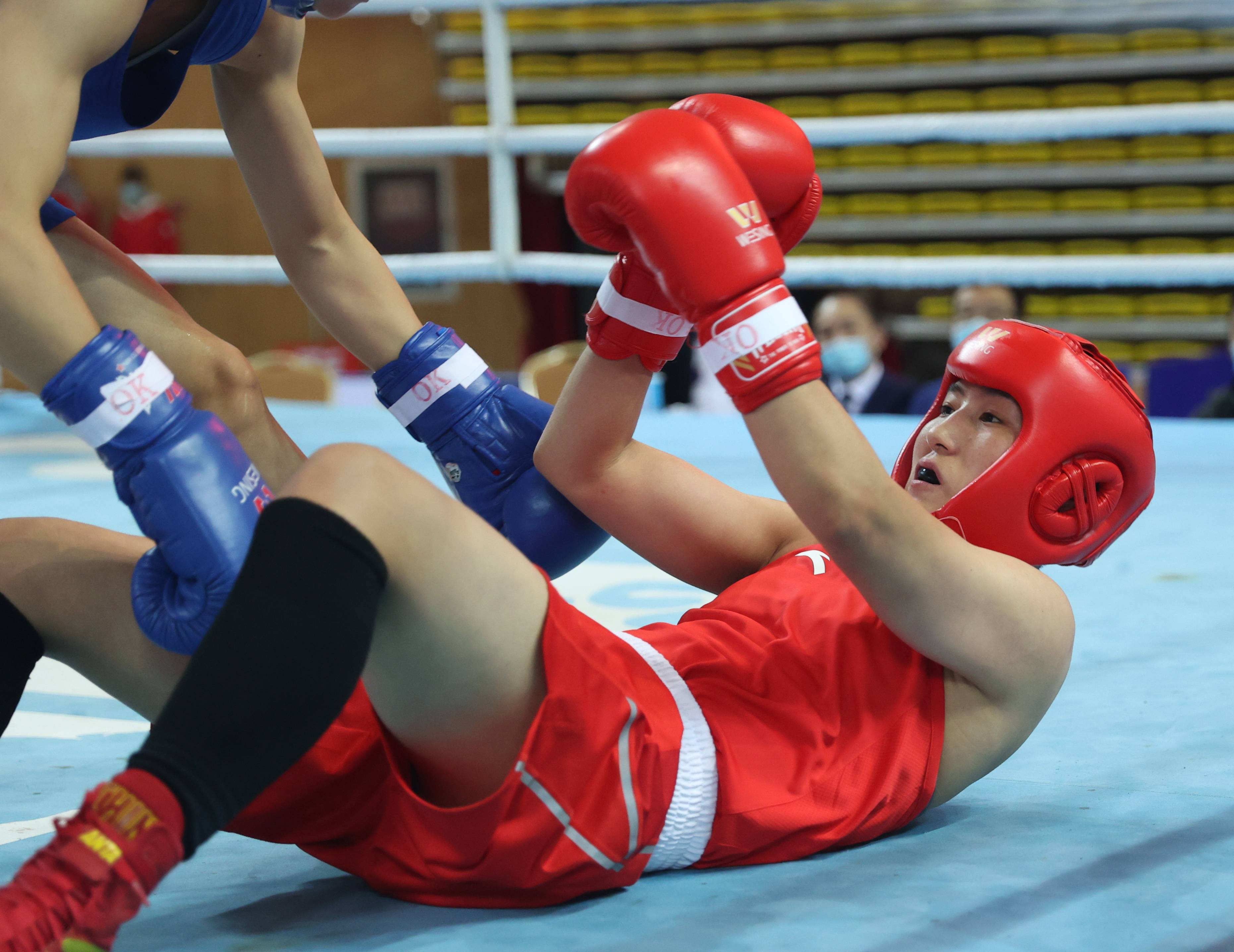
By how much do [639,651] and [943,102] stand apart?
6.41 m

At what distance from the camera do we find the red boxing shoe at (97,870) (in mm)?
860

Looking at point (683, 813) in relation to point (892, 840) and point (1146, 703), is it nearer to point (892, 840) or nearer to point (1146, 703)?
point (892, 840)

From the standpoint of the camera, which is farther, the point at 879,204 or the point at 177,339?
the point at 879,204

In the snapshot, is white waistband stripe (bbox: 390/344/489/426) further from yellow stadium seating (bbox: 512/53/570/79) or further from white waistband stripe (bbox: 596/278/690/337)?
yellow stadium seating (bbox: 512/53/570/79)

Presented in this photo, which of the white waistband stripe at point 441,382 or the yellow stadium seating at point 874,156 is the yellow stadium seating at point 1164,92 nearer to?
the yellow stadium seating at point 874,156

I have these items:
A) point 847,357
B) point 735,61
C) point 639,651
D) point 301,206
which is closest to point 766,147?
point 639,651

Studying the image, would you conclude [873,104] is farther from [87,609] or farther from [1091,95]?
[87,609]

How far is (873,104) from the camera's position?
23.6ft

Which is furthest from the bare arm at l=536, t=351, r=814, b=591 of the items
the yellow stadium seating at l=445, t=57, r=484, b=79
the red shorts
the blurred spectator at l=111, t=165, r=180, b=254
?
the blurred spectator at l=111, t=165, r=180, b=254

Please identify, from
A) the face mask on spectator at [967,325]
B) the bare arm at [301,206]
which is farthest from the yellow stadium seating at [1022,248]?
the bare arm at [301,206]

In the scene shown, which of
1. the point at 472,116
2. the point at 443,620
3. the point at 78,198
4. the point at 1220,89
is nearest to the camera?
the point at 443,620

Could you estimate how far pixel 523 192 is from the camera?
8.41 m

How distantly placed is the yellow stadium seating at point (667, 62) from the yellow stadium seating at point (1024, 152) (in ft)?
5.41

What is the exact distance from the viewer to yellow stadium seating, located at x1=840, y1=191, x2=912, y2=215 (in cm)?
725
